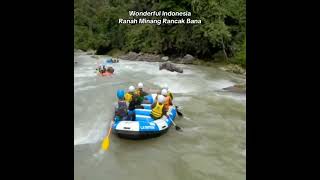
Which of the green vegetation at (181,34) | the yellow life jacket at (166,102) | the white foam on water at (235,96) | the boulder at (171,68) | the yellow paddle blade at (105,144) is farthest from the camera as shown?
the boulder at (171,68)

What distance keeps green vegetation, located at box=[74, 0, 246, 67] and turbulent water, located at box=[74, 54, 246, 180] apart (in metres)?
3.38

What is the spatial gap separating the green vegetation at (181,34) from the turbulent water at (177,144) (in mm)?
3384

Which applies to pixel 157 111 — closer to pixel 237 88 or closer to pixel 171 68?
pixel 237 88

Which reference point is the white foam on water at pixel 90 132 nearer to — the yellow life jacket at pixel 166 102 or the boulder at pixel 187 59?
the yellow life jacket at pixel 166 102

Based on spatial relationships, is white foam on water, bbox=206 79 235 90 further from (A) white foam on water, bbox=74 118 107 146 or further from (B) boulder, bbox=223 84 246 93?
(A) white foam on water, bbox=74 118 107 146

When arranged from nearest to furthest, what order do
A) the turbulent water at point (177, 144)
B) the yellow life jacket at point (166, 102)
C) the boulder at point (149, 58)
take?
the turbulent water at point (177, 144), the yellow life jacket at point (166, 102), the boulder at point (149, 58)

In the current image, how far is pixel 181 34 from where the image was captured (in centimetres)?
1672

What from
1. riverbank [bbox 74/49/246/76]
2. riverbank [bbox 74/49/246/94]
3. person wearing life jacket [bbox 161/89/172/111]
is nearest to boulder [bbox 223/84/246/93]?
riverbank [bbox 74/49/246/94]

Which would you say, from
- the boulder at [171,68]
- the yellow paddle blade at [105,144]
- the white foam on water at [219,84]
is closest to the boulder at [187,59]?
the boulder at [171,68]

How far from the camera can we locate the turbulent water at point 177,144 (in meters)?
5.16
